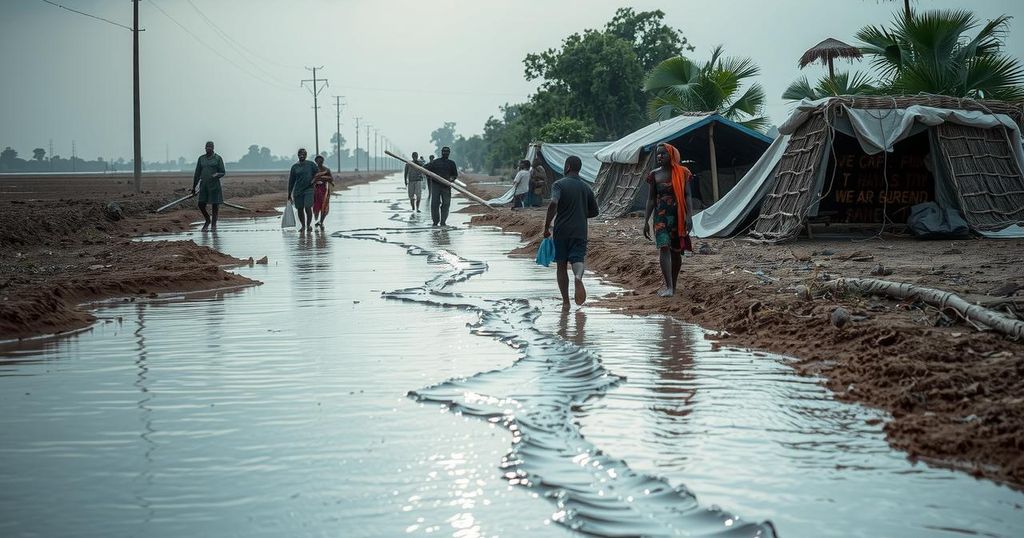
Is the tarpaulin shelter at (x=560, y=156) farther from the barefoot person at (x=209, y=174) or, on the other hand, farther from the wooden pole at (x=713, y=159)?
the barefoot person at (x=209, y=174)

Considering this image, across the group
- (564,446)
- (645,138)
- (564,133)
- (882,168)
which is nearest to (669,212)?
(564,446)

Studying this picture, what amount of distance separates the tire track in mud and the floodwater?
0.05 ft

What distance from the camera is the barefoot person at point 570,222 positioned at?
407 inches

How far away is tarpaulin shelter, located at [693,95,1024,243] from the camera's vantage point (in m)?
15.8

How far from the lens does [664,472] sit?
489 centimetres

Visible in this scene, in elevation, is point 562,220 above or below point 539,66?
below

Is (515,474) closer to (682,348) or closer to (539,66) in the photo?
(682,348)

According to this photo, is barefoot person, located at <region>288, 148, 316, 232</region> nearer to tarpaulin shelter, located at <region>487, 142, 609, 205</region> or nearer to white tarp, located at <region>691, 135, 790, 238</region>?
white tarp, located at <region>691, 135, 790, 238</region>

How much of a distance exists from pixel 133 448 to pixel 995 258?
1040cm

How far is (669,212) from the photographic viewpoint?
10.5 metres

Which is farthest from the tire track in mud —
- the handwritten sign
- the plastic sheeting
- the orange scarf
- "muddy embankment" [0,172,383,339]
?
the plastic sheeting

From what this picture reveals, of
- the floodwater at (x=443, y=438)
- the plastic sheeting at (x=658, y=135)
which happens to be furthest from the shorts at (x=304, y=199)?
→ the floodwater at (x=443, y=438)

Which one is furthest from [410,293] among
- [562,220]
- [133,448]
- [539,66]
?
[539,66]

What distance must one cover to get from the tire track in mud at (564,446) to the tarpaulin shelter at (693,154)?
46.1 ft
